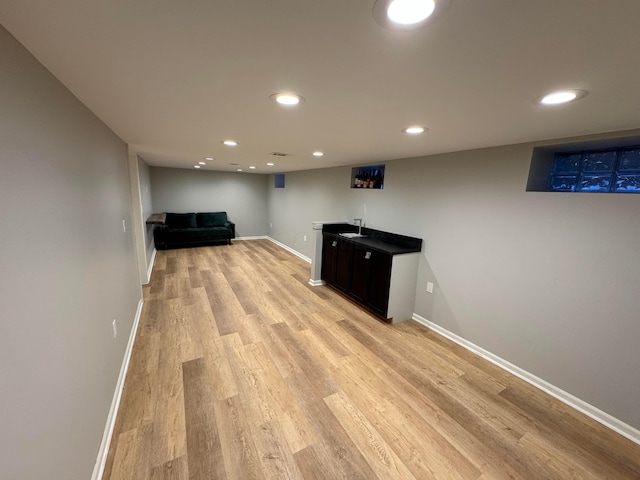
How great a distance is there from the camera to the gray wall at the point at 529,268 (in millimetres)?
1795

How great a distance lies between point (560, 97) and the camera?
3.81 feet

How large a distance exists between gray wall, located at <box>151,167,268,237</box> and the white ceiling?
558 cm

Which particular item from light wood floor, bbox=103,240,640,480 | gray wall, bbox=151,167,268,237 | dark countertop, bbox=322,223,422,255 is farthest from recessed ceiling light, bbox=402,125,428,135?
gray wall, bbox=151,167,268,237

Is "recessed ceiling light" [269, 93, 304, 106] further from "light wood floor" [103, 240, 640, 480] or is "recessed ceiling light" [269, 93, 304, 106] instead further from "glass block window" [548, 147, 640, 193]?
"glass block window" [548, 147, 640, 193]

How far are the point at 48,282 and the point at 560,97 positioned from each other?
237 centimetres

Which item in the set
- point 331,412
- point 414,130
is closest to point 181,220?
point 331,412

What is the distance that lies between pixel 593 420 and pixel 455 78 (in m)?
2.67

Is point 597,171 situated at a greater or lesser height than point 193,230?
greater

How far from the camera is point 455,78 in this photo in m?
1.01

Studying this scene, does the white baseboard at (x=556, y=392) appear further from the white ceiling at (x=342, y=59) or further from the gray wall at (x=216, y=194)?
the gray wall at (x=216, y=194)

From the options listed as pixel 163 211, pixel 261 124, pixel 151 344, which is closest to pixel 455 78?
pixel 261 124

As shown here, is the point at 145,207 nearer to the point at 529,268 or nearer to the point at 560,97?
the point at 560,97

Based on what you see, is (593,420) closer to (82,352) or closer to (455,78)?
(455,78)

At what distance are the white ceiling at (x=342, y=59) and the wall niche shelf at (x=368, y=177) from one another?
2290 mm
